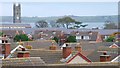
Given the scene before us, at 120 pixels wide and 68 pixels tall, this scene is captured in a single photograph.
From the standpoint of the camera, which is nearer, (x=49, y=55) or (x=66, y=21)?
(x=49, y=55)

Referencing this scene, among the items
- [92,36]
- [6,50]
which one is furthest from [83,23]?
[6,50]

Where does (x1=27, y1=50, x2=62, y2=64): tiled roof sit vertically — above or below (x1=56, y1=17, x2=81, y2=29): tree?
below

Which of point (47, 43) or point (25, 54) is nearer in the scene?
point (25, 54)

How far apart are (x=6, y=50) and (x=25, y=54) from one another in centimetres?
554

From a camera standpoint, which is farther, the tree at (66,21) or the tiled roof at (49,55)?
the tree at (66,21)

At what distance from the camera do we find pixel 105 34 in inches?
2800

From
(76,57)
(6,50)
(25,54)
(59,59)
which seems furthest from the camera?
(6,50)

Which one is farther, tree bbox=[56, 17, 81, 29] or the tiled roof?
tree bbox=[56, 17, 81, 29]

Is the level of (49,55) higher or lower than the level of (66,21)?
lower

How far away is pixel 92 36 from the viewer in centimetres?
6256

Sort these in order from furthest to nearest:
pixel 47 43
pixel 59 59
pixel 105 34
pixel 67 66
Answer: pixel 105 34
pixel 47 43
pixel 59 59
pixel 67 66

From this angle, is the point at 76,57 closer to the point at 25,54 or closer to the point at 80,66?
the point at 25,54

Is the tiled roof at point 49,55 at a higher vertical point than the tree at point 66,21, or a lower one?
lower

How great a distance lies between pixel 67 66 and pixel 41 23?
334ft
